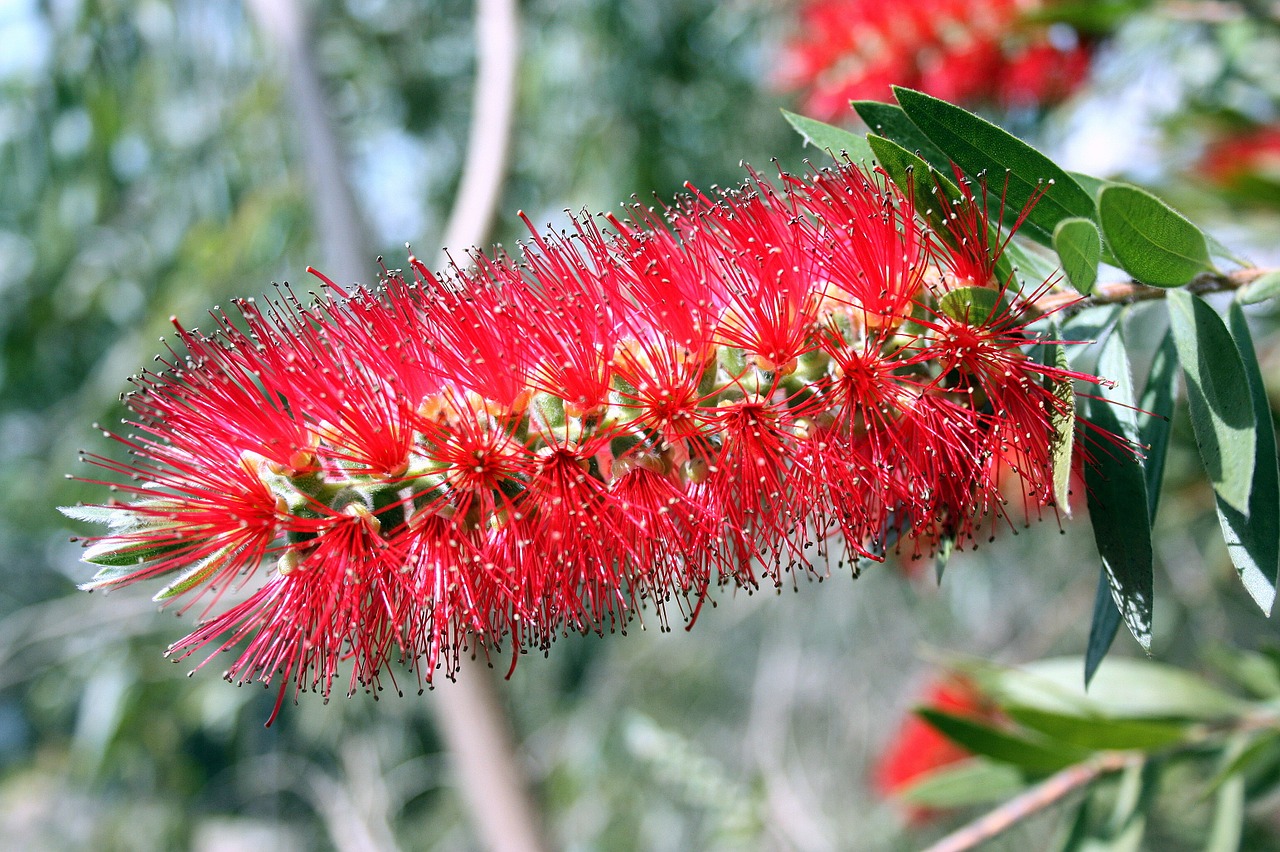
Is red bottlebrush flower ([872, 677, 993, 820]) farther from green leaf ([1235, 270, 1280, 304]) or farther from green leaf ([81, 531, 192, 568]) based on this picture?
green leaf ([81, 531, 192, 568])

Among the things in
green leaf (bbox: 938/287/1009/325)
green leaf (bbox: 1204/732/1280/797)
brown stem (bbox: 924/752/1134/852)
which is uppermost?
green leaf (bbox: 938/287/1009/325)

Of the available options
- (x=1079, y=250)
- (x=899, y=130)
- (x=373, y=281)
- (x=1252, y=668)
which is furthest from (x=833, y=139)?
(x=373, y=281)

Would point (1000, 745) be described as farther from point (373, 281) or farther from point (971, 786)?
point (373, 281)

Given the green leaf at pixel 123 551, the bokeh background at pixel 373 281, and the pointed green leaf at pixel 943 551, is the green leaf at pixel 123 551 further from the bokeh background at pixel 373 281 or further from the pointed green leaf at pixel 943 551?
the bokeh background at pixel 373 281

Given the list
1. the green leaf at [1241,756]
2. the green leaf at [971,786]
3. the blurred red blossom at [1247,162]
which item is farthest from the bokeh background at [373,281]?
the green leaf at [1241,756]

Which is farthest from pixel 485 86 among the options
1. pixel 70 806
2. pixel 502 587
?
pixel 70 806

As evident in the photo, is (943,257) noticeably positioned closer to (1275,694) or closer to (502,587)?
(502,587)

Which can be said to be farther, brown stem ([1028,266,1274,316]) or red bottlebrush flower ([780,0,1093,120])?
red bottlebrush flower ([780,0,1093,120])

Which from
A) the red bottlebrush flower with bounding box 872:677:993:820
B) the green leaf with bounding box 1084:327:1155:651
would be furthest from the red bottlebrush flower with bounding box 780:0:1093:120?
the green leaf with bounding box 1084:327:1155:651
